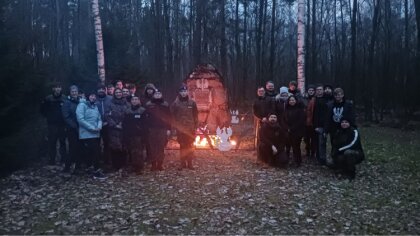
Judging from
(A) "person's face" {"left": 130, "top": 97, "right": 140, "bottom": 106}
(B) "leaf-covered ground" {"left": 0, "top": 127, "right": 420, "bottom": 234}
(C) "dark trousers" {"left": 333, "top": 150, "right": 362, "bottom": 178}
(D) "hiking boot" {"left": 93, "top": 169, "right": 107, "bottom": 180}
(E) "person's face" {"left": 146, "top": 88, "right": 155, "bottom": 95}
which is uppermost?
(E) "person's face" {"left": 146, "top": 88, "right": 155, "bottom": 95}

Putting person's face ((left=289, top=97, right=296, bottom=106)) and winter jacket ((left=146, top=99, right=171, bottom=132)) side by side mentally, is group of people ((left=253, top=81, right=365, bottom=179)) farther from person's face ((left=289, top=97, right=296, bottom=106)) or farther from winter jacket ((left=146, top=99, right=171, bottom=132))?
winter jacket ((left=146, top=99, right=171, bottom=132))

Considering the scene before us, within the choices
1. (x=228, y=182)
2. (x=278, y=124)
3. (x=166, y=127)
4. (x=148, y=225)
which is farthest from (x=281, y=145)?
(x=148, y=225)

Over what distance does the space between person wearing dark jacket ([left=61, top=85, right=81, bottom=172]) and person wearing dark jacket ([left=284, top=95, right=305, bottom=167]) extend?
5.31 meters

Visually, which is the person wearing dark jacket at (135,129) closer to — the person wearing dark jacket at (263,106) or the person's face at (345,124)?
the person wearing dark jacket at (263,106)

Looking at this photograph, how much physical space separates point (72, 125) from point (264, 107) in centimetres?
489

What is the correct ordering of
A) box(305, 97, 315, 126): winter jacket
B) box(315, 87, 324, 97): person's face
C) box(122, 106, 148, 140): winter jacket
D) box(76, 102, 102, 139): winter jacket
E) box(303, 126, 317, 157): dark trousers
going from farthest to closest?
1. box(303, 126, 317, 157): dark trousers
2. box(305, 97, 315, 126): winter jacket
3. box(315, 87, 324, 97): person's face
4. box(122, 106, 148, 140): winter jacket
5. box(76, 102, 102, 139): winter jacket

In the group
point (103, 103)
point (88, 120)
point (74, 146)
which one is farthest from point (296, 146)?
point (74, 146)

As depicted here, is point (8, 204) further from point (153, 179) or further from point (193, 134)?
point (193, 134)

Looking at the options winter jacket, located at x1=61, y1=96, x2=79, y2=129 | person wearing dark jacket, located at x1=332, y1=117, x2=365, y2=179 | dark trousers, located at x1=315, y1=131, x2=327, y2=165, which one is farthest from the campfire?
winter jacket, located at x1=61, y1=96, x2=79, y2=129

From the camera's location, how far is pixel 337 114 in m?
8.84

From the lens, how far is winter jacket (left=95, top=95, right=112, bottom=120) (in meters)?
9.20

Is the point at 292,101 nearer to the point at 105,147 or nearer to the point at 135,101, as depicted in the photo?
the point at 135,101

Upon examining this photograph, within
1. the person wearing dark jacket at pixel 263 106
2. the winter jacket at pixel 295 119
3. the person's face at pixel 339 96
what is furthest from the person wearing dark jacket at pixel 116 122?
the person's face at pixel 339 96

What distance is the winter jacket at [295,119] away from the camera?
955cm
